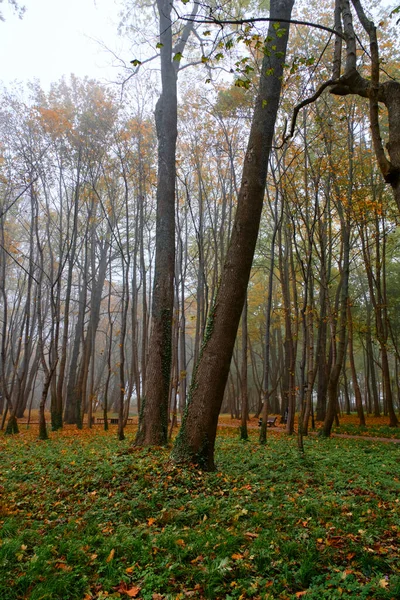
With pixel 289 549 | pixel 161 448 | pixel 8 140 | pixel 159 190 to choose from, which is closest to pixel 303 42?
pixel 159 190

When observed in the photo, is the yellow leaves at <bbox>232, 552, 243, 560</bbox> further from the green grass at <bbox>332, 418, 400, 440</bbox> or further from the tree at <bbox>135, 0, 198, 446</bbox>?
the green grass at <bbox>332, 418, 400, 440</bbox>

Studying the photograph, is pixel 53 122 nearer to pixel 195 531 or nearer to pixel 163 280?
pixel 163 280

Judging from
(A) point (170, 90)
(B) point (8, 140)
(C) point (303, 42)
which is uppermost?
(C) point (303, 42)

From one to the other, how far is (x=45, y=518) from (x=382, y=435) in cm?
1025

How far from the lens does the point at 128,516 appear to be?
3.71m

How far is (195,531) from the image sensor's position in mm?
3355

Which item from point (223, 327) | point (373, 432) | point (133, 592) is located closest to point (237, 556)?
point (133, 592)

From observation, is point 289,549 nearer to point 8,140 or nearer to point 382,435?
point 382,435

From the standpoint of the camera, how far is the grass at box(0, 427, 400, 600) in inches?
101

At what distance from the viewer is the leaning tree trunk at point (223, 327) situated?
17.0ft

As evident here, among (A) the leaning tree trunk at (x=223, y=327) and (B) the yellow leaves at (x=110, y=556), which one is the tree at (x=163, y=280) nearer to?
(A) the leaning tree trunk at (x=223, y=327)

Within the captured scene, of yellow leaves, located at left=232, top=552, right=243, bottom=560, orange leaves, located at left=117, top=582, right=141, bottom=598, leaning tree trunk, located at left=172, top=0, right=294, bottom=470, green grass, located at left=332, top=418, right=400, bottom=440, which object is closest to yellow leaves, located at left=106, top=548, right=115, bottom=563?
orange leaves, located at left=117, top=582, right=141, bottom=598

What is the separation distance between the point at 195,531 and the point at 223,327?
8.51 feet

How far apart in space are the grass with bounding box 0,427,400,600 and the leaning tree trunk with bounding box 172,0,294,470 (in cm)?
43
